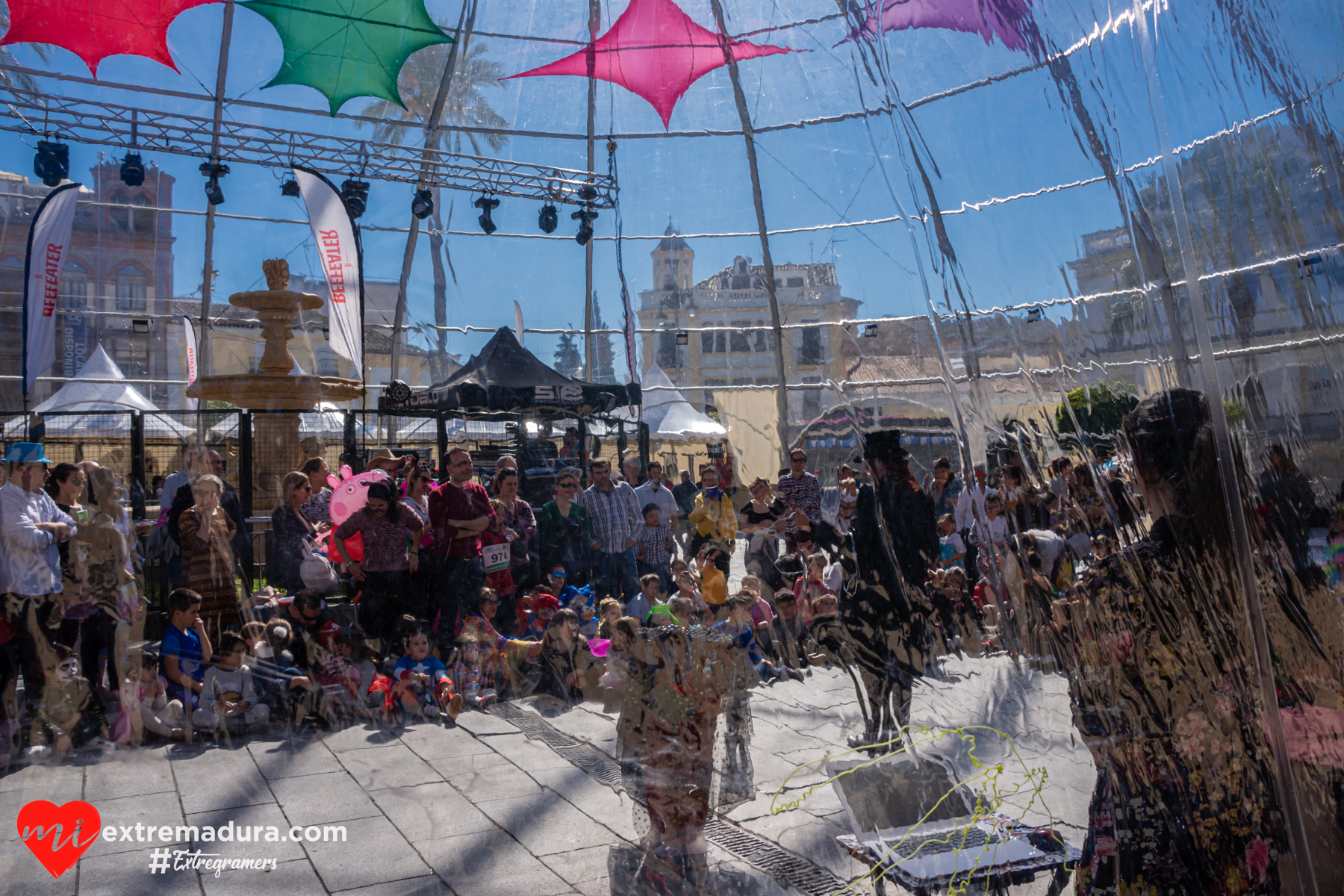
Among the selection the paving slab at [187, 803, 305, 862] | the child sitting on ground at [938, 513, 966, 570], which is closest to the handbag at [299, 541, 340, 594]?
the paving slab at [187, 803, 305, 862]

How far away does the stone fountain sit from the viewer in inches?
199

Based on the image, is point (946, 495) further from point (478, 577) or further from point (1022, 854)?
point (478, 577)

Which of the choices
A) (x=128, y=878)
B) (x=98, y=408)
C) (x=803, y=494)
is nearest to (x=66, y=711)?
(x=128, y=878)

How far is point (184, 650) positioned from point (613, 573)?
1.99 m

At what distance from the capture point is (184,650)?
3.11 meters

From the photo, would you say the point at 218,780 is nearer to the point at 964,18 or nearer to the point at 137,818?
the point at 137,818

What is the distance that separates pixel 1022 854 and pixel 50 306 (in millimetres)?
4581

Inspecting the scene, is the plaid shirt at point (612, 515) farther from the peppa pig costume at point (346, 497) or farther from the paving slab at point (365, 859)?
the paving slab at point (365, 859)

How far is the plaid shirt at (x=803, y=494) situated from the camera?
87.1 inches

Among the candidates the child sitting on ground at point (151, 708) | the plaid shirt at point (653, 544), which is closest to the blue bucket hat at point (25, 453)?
the child sitting on ground at point (151, 708)

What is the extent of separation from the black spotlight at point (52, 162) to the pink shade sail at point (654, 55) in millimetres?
2249

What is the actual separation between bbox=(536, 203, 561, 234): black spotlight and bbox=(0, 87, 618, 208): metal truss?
0.07m

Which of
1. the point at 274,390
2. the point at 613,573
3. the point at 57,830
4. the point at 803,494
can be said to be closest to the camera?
the point at 57,830

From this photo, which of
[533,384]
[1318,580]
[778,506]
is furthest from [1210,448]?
[533,384]
